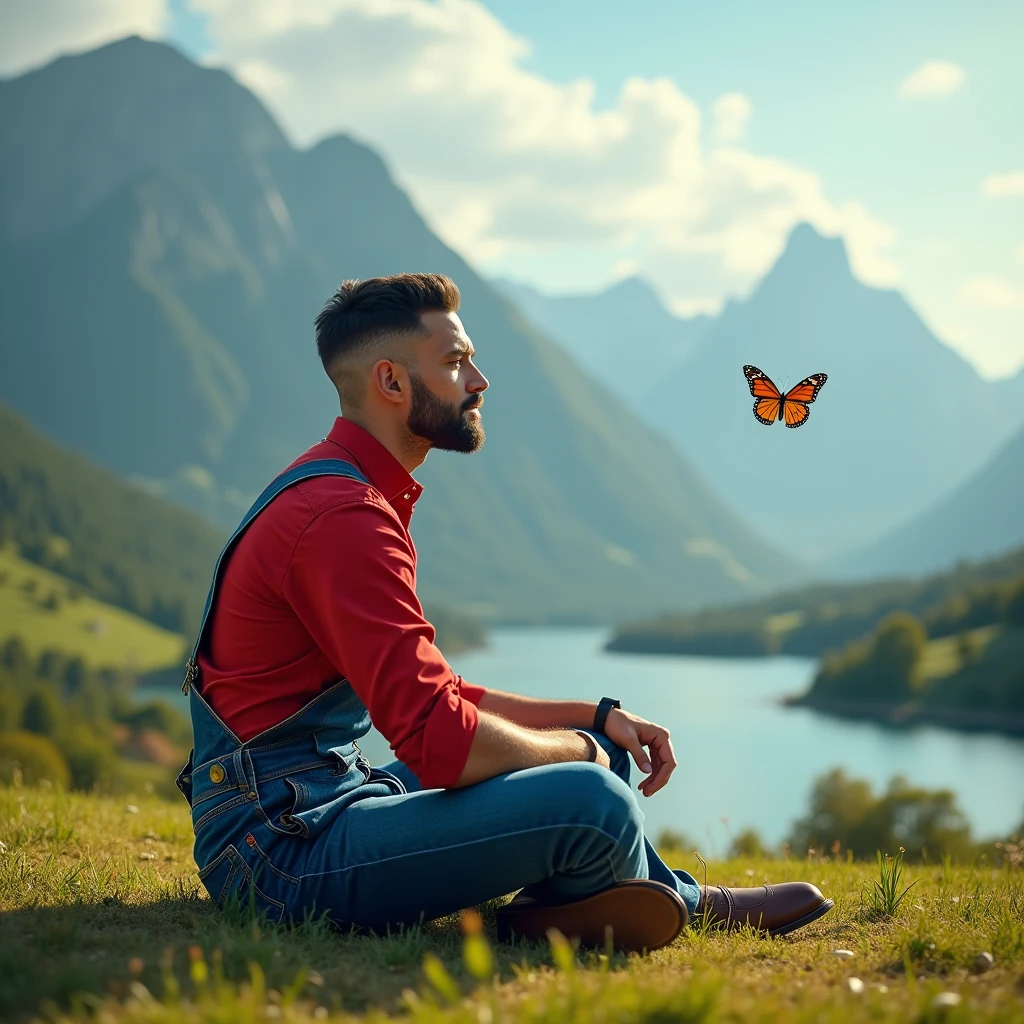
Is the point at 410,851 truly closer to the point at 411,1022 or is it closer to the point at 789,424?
the point at 411,1022

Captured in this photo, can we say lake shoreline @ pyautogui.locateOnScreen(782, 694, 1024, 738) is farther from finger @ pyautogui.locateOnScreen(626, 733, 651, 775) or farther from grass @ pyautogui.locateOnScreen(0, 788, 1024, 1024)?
finger @ pyautogui.locateOnScreen(626, 733, 651, 775)

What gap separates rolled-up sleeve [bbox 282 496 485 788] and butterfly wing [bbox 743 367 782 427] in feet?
6.04

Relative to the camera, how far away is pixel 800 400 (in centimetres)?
491

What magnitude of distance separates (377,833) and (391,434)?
1659 mm

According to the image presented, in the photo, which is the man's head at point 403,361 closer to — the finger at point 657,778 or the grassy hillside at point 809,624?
the finger at point 657,778

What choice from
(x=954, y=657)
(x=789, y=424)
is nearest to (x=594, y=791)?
(x=789, y=424)

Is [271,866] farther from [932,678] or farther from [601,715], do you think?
[932,678]

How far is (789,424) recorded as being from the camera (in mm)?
4773

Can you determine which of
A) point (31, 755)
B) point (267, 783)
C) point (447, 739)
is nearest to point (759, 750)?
point (31, 755)

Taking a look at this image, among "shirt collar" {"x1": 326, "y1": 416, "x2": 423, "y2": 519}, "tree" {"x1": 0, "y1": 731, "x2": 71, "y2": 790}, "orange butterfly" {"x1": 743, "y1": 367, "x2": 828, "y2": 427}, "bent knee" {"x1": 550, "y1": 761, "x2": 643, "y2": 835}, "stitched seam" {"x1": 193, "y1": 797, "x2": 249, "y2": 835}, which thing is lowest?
"tree" {"x1": 0, "y1": 731, "x2": 71, "y2": 790}

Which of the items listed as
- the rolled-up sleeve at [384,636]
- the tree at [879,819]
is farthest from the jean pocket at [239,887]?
the tree at [879,819]

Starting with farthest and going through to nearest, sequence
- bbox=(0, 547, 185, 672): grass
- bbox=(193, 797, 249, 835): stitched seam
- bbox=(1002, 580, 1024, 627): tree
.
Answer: bbox=(0, 547, 185, 672): grass, bbox=(1002, 580, 1024, 627): tree, bbox=(193, 797, 249, 835): stitched seam

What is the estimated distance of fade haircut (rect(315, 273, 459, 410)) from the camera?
466 cm

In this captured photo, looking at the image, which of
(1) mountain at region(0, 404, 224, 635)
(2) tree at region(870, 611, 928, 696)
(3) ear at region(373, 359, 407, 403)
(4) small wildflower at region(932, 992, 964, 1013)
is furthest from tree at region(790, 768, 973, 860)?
(1) mountain at region(0, 404, 224, 635)
